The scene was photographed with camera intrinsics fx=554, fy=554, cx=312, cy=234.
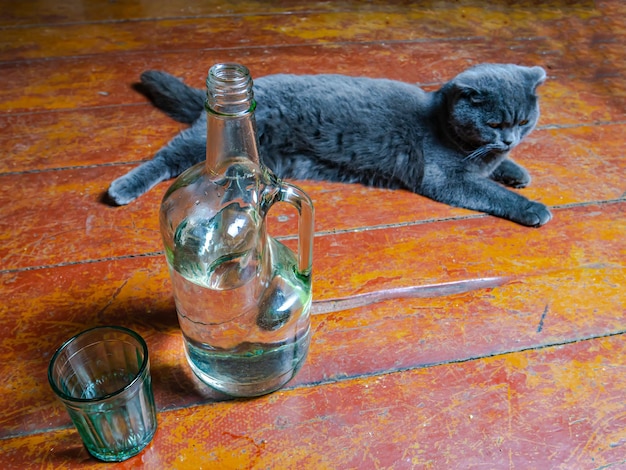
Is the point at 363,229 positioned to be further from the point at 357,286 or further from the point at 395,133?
the point at 395,133

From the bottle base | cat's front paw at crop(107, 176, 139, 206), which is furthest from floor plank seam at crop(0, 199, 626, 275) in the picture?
the bottle base

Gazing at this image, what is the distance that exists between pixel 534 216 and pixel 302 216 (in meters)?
0.55

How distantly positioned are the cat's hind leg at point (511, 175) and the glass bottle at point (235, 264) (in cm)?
63

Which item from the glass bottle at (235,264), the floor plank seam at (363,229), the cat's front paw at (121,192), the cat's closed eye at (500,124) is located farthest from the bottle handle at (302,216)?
the cat's closed eye at (500,124)

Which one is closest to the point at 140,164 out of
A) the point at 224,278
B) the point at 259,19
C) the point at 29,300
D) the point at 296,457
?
the point at 29,300

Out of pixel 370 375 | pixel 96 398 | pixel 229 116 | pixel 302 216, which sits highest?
pixel 229 116

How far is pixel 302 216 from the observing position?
0.61 metres

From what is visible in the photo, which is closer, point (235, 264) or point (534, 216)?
point (235, 264)

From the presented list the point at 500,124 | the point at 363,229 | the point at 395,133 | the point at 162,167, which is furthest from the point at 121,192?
the point at 500,124

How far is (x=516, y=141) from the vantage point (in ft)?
3.59

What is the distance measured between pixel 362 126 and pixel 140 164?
0.45 m

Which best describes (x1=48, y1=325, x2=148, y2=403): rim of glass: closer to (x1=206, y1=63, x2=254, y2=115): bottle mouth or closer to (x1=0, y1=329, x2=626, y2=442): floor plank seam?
(x1=0, y1=329, x2=626, y2=442): floor plank seam

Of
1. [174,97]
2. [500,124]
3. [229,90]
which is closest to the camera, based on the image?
[229,90]

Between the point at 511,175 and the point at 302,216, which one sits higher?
the point at 302,216
